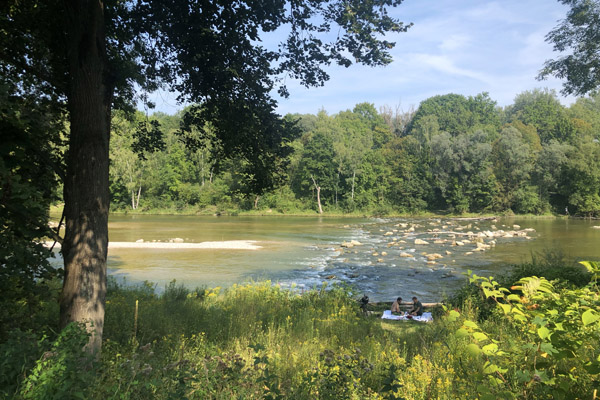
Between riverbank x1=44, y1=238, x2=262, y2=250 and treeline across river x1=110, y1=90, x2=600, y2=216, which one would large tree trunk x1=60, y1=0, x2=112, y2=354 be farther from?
treeline across river x1=110, y1=90, x2=600, y2=216

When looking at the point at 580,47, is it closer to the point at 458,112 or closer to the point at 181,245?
the point at 181,245

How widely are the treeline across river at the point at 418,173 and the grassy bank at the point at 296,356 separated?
4707 centimetres

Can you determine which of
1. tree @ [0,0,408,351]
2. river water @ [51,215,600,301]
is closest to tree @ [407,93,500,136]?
river water @ [51,215,600,301]

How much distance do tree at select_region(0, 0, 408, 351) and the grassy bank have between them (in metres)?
1.01

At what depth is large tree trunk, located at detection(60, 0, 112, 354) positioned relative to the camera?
13.3 ft

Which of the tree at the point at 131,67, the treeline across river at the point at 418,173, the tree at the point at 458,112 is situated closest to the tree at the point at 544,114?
the treeline across river at the point at 418,173


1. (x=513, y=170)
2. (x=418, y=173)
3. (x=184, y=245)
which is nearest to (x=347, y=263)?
(x=184, y=245)

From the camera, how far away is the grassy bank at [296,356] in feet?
8.72

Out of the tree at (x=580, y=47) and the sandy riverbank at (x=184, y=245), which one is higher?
the tree at (x=580, y=47)

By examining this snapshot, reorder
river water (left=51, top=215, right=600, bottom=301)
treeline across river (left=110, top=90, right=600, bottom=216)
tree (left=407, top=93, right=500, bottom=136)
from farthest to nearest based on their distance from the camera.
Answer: tree (left=407, top=93, right=500, bottom=136) < treeline across river (left=110, top=90, right=600, bottom=216) < river water (left=51, top=215, right=600, bottom=301)

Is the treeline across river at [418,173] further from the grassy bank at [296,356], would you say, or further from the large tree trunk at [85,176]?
the large tree trunk at [85,176]

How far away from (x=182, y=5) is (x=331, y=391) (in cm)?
533

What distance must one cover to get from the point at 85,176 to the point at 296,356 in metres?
3.29

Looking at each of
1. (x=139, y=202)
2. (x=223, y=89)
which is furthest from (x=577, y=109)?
(x=223, y=89)
